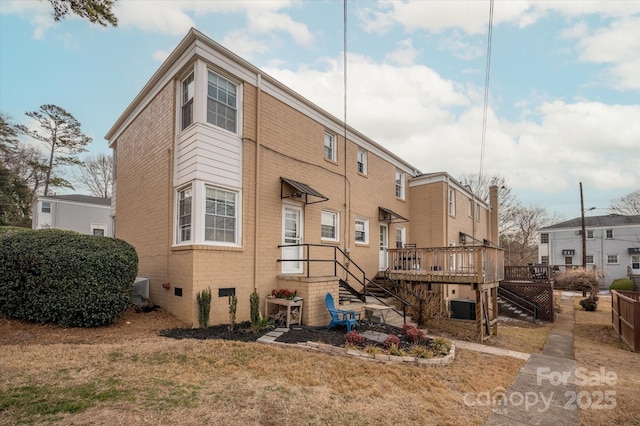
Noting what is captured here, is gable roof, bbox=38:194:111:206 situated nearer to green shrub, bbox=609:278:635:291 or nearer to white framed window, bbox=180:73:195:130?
white framed window, bbox=180:73:195:130

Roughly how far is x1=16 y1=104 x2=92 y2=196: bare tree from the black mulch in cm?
2960

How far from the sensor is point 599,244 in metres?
35.4

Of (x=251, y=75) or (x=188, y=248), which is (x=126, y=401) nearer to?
(x=188, y=248)

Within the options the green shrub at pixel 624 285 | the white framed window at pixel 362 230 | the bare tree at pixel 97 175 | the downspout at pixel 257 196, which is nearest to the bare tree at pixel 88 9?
the downspout at pixel 257 196

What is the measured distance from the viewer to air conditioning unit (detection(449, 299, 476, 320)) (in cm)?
1353

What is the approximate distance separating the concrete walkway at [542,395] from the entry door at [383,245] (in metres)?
7.49

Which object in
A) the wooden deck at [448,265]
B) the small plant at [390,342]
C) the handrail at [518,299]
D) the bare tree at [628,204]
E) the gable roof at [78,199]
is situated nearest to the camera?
the small plant at [390,342]

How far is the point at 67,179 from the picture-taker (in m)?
31.5

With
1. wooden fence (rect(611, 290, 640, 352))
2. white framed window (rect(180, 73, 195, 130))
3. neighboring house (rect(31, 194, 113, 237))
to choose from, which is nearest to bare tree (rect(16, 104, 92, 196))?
neighboring house (rect(31, 194, 113, 237))

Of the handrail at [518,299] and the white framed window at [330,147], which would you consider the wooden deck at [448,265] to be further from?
the handrail at [518,299]

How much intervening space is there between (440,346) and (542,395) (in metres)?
2.08

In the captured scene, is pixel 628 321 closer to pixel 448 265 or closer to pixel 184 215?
pixel 448 265

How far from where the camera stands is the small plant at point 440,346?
22.9ft

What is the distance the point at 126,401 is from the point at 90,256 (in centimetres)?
447
